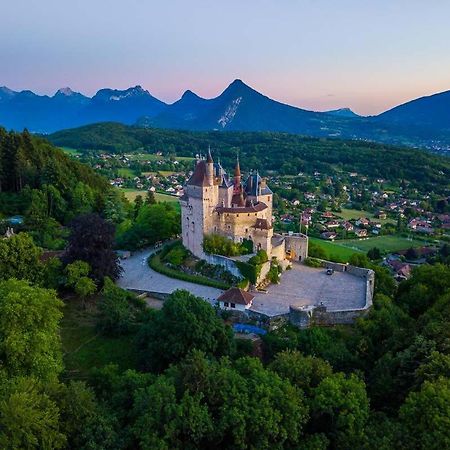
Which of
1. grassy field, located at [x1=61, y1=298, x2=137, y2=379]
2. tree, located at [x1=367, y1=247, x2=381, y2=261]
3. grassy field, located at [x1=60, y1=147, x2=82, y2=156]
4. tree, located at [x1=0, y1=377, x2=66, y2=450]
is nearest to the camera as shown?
tree, located at [x1=0, y1=377, x2=66, y2=450]

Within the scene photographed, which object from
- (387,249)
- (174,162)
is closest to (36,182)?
(387,249)

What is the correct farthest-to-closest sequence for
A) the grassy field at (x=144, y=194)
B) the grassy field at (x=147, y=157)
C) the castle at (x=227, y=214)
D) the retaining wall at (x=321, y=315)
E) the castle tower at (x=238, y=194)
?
1. the grassy field at (x=147, y=157)
2. the grassy field at (x=144, y=194)
3. the castle tower at (x=238, y=194)
4. the castle at (x=227, y=214)
5. the retaining wall at (x=321, y=315)

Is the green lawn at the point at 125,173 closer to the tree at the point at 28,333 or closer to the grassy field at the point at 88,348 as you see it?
the grassy field at the point at 88,348

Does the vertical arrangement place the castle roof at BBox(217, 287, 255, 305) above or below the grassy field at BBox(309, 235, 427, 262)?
above

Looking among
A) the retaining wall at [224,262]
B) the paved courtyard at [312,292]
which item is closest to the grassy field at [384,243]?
the paved courtyard at [312,292]

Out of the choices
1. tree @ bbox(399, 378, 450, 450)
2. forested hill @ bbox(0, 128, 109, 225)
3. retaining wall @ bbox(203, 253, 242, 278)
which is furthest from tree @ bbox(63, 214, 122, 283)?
tree @ bbox(399, 378, 450, 450)

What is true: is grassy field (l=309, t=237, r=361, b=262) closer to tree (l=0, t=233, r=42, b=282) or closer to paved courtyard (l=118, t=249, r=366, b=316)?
paved courtyard (l=118, t=249, r=366, b=316)

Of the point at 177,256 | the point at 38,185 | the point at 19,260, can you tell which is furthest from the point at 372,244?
the point at 19,260
